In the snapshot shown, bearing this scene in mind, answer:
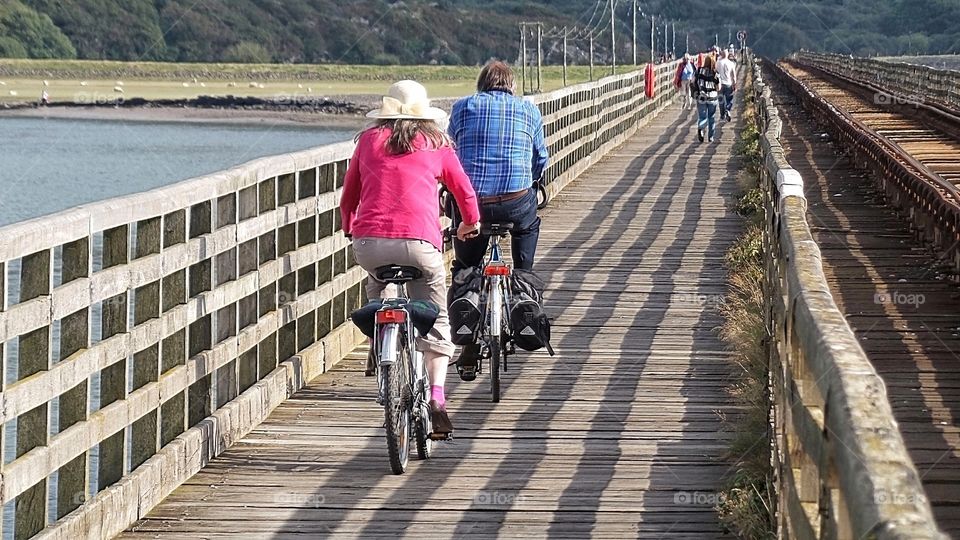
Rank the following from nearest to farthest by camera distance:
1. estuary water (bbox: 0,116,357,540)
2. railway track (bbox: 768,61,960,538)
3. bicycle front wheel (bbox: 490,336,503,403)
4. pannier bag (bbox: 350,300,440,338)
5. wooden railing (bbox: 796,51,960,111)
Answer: pannier bag (bbox: 350,300,440,338) → railway track (bbox: 768,61,960,538) → bicycle front wheel (bbox: 490,336,503,403) → wooden railing (bbox: 796,51,960,111) → estuary water (bbox: 0,116,357,540)

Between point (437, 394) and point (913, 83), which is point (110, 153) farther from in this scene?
point (437, 394)

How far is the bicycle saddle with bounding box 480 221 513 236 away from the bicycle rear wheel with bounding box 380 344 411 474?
1709mm

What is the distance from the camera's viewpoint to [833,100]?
4997 centimetres

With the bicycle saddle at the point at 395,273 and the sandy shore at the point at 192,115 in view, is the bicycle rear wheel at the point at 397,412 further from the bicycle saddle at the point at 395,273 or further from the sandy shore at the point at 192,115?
the sandy shore at the point at 192,115

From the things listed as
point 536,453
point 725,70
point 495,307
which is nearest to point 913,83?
point 725,70

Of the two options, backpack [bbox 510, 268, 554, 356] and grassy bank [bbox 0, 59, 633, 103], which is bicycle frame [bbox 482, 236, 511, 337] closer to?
backpack [bbox 510, 268, 554, 356]

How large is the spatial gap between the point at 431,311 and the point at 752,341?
3224mm

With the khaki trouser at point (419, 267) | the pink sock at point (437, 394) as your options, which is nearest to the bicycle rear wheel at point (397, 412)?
the pink sock at point (437, 394)

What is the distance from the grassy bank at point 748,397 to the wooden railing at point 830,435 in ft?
1.57

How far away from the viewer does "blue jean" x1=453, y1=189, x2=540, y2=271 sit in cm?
960

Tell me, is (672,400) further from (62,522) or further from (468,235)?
(62,522)

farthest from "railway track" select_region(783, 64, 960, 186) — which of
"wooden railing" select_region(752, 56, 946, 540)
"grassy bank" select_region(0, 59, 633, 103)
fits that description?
"grassy bank" select_region(0, 59, 633, 103)

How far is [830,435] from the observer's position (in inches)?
150

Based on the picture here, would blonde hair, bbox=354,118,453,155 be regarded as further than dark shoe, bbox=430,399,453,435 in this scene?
No
